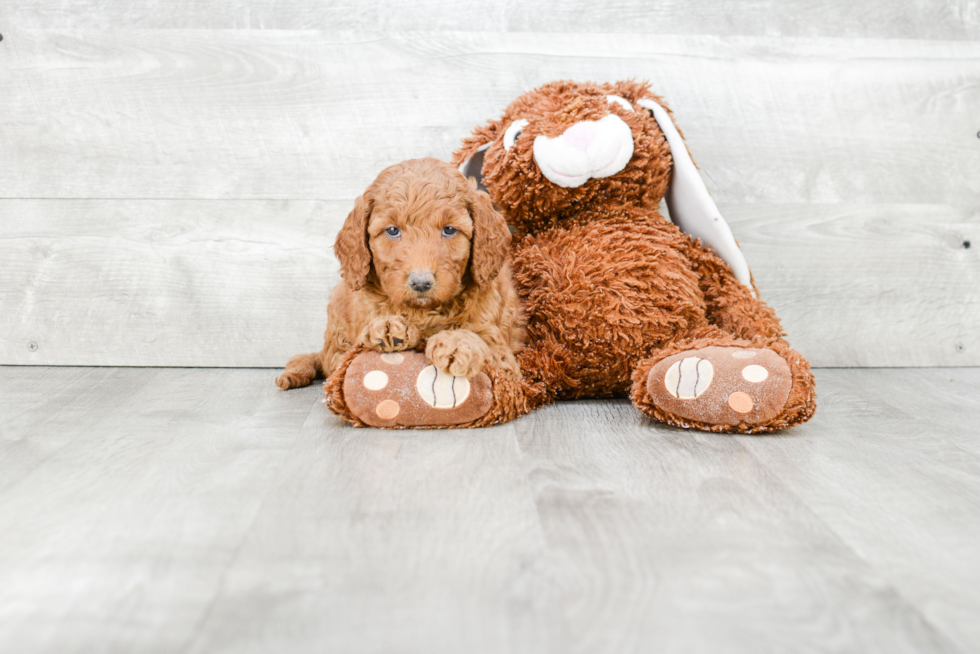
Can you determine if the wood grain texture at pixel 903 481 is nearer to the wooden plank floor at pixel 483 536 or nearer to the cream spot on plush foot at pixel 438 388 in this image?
the wooden plank floor at pixel 483 536

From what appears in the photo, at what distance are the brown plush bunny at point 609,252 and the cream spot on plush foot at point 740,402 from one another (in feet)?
0.34

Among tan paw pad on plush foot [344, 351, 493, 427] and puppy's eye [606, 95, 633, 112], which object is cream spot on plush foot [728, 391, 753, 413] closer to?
tan paw pad on plush foot [344, 351, 493, 427]

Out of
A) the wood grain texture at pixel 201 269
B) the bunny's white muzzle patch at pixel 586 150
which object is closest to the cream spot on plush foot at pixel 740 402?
the bunny's white muzzle patch at pixel 586 150

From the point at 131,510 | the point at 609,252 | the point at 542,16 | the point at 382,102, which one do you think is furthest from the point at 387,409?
the point at 542,16

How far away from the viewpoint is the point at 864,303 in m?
2.03

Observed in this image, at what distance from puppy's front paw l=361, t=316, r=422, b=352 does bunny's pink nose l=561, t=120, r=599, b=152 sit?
1.71 feet

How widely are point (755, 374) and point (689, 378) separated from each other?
115mm

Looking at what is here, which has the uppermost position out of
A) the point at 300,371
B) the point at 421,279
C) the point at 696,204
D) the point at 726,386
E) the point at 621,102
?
the point at 621,102

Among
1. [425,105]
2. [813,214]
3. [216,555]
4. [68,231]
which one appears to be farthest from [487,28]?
[216,555]

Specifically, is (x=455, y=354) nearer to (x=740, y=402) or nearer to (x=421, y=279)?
(x=421, y=279)

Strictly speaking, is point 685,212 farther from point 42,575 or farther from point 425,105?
point 42,575

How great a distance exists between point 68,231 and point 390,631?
1.69 metres

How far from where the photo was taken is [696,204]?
164 centimetres

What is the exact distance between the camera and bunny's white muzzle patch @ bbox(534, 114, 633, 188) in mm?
1517
